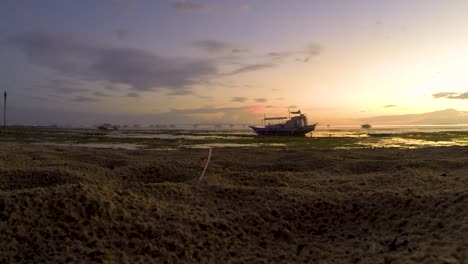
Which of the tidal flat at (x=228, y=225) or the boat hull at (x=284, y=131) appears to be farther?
Result: the boat hull at (x=284, y=131)

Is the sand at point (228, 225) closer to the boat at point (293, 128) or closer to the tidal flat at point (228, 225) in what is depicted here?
the tidal flat at point (228, 225)

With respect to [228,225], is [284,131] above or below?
above

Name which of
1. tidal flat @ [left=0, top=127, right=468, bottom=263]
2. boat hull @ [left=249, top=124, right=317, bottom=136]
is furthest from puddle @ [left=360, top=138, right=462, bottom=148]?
tidal flat @ [left=0, top=127, right=468, bottom=263]

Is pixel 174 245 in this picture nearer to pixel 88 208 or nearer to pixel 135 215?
pixel 135 215

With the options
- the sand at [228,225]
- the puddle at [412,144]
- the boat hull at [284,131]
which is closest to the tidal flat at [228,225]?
the sand at [228,225]

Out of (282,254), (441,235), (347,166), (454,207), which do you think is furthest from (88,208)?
(347,166)

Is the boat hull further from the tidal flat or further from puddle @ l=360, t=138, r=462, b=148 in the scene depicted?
the tidal flat

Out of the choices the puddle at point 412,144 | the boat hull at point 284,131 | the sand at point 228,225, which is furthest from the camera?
the boat hull at point 284,131

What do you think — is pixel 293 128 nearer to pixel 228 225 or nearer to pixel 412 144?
pixel 412 144

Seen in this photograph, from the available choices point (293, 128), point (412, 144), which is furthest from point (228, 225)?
point (293, 128)

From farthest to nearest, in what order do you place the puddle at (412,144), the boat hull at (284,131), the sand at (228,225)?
the boat hull at (284,131) → the puddle at (412,144) → the sand at (228,225)

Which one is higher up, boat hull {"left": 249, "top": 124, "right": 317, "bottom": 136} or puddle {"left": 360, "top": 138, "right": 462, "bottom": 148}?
boat hull {"left": 249, "top": 124, "right": 317, "bottom": 136}

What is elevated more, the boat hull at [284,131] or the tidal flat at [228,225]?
the boat hull at [284,131]

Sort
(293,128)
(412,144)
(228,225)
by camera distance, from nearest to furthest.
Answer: (228,225) < (412,144) < (293,128)
